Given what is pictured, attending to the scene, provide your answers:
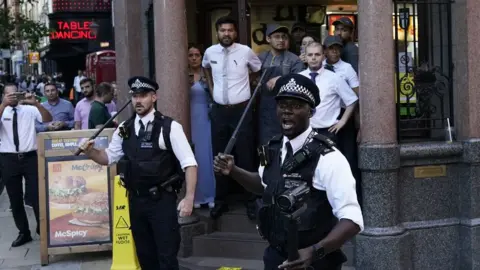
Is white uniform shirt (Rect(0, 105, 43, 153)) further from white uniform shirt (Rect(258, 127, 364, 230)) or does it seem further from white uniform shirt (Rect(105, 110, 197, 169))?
white uniform shirt (Rect(258, 127, 364, 230))

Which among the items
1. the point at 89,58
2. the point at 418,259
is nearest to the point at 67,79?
the point at 89,58

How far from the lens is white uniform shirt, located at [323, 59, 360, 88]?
737cm

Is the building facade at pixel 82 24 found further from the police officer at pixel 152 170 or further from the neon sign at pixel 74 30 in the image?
the police officer at pixel 152 170

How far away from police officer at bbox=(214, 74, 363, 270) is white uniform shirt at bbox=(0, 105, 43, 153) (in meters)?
5.59

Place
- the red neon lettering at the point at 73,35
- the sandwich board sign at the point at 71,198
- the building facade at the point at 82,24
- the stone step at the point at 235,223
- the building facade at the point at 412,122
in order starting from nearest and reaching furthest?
the building facade at the point at 412,122 < the stone step at the point at 235,223 < the sandwich board sign at the point at 71,198 < the building facade at the point at 82,24 < the red neon lettering at the point at 73,35

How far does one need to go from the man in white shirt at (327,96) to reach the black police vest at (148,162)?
1780mm

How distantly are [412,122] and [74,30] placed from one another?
25254 mm

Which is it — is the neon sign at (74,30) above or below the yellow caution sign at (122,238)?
above

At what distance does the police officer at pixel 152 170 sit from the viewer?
19.3 feet

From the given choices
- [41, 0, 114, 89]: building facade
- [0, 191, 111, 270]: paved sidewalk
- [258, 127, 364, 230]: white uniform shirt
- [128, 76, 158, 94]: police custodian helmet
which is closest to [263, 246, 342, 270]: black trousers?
[258, 127, 364, 230]: white uniform shirt

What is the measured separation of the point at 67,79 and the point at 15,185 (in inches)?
1038

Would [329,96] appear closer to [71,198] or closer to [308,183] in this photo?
[71,198]

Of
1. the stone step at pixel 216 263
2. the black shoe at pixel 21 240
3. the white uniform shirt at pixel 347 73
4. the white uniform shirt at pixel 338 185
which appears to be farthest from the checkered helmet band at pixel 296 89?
the black shoe at pixel 21 240

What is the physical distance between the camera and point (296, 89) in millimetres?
3920
